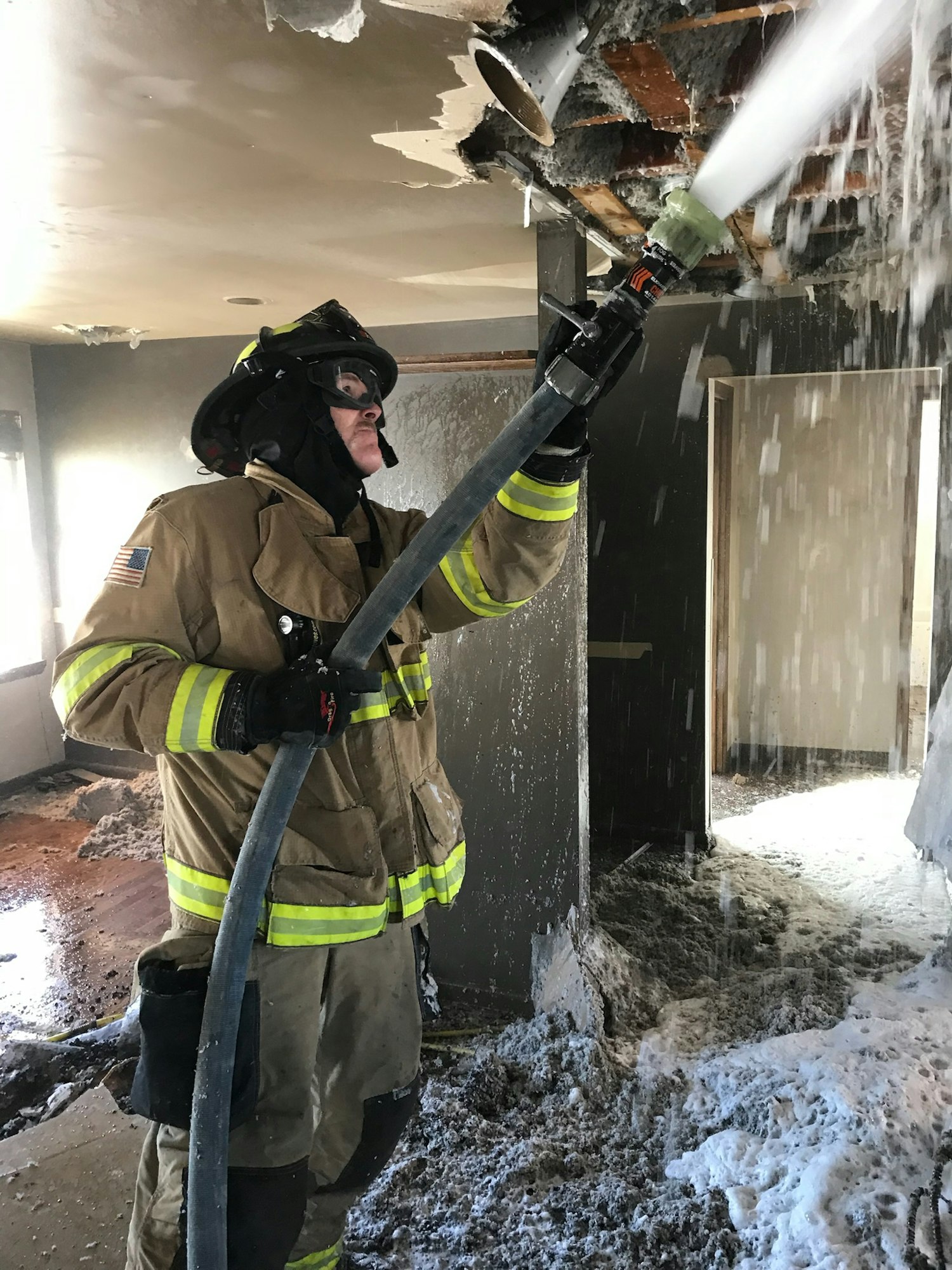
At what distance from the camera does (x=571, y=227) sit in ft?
9.25

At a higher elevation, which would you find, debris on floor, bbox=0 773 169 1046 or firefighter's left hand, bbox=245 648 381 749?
firefighter's left hand, bbox=245 648 381 749

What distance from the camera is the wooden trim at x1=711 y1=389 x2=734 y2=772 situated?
5336mm

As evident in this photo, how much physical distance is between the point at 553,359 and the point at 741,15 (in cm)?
70

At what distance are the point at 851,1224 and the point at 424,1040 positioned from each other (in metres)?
1.53

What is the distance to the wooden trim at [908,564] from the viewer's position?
5.35 metres

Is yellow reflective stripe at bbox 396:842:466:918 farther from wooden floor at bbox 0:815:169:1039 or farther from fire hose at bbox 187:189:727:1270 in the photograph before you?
wooden floor at bbox 0:815:169:1039

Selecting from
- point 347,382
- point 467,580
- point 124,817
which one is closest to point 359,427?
point 347,382

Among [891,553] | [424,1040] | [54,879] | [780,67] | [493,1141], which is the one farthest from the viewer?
[891,553]

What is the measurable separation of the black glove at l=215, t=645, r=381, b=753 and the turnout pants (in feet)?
1.51

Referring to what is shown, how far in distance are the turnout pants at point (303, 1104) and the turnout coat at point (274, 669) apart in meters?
0.10

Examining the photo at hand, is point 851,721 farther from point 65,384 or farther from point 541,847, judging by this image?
point 65,384

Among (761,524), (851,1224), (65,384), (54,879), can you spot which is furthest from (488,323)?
(851,1224)

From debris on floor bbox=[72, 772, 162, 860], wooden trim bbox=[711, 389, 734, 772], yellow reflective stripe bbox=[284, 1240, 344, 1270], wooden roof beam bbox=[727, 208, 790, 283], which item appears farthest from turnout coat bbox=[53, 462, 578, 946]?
wooden trim bbox=[711, 389, 734, 772]

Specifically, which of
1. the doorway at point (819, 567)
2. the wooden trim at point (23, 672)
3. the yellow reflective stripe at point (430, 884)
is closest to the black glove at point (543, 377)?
the yellow reflective stripe at point (430, 884)
